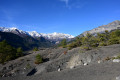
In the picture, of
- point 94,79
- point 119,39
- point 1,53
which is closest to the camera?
point 94,79

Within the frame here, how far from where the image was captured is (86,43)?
30266 mm

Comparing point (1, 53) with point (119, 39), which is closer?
point (119, 39)

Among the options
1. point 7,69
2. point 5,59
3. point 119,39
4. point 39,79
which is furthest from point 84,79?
point 5,59

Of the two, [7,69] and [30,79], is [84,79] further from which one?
[7,69]

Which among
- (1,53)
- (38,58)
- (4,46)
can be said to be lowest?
(38,58)

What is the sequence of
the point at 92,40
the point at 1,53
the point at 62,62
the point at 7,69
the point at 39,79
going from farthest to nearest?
1. the point at 1,53
2. the point at 92,40
3. the point at 7,69
4. the point at 62,62
5. the point at 39,79

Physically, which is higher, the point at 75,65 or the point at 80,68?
the point at 80,68

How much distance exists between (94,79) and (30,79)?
7.28 meters

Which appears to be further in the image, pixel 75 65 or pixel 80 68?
pixel 75 65

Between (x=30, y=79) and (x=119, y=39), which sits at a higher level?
(x=119, y=39)

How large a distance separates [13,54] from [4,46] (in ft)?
16.7

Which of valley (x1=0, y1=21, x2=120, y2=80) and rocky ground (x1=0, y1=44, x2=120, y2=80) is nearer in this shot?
rocky ground (x1=0, y1=44, x2=120, y2=80)

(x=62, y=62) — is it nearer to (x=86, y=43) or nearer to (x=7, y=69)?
(x=86, y=43)

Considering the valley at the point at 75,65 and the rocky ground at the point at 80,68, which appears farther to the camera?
the valley at the point at 75,65
